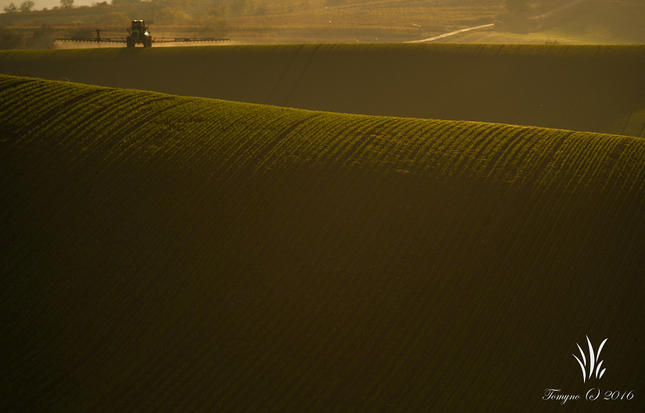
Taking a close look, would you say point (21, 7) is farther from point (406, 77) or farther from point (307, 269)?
point (307, 269)

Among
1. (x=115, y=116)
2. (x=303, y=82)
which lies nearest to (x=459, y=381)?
(x=115, y=116)

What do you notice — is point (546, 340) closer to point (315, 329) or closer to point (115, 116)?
point (315, 329)

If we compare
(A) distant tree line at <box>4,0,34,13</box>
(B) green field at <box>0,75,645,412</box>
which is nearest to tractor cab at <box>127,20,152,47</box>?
(B) green field at <box>0,75,645,412</box>

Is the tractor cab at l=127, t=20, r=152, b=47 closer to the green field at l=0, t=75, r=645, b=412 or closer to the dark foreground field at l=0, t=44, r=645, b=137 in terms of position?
the dark foreground field at l=0, t=44, r=645, b=137

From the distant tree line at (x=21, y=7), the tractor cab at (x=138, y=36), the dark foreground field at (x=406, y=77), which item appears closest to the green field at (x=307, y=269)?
the dark foreground field at (x=406, y=77)

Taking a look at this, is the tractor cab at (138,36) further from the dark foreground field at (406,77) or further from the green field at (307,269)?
the green field at (307,269)
